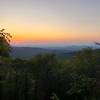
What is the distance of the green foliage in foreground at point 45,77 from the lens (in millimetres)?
28953

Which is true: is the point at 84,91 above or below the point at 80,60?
below

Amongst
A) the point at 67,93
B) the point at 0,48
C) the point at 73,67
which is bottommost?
the point at 67,93

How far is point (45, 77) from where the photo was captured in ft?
103

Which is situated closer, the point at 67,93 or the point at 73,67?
the point at 67,93

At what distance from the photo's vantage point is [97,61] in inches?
1240

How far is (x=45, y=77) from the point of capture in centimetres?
3148

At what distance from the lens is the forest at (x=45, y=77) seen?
29.0 m

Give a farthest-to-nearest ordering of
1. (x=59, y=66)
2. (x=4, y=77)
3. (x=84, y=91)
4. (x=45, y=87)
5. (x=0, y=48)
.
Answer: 1. (x=59, y=66)
2. (x=45, y=87)
3. (x=4, y=77)
4. (x=84, y=91)
5. (x=0, y=48)

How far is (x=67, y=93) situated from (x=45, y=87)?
8.46 ft

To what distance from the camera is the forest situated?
2895 cm

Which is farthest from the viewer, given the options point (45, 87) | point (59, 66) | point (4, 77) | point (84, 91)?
point (59, 66)

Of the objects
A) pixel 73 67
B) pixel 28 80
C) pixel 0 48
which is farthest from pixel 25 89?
pixel 0 48

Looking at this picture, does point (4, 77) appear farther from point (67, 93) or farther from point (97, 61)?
point (97, 61)

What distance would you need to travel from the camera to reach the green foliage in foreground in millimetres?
28953
